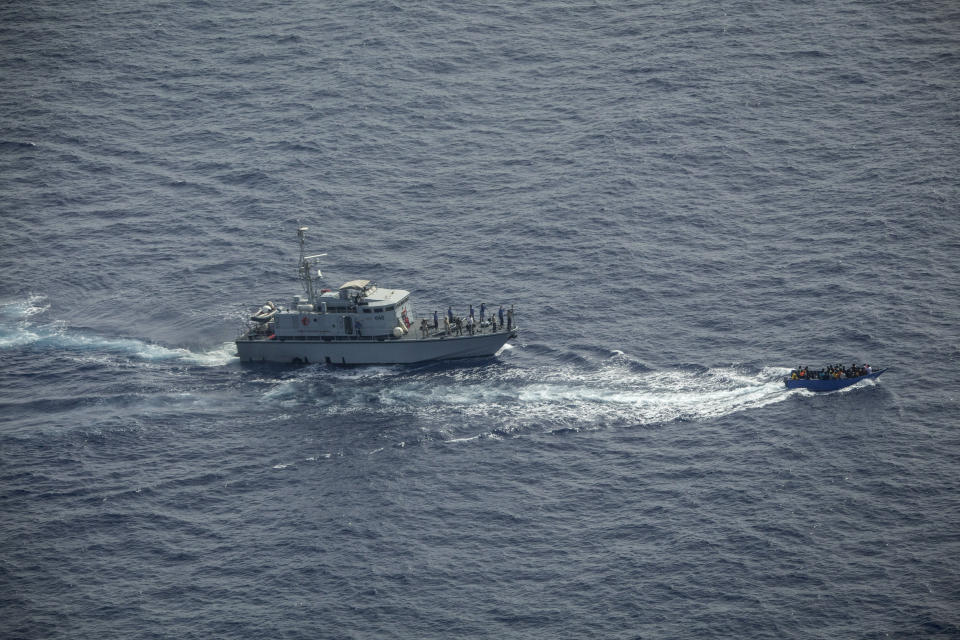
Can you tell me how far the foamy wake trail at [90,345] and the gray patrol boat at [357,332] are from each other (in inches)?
210

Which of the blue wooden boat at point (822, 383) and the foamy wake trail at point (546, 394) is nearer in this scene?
the foamy wake trail at point (546, 394)

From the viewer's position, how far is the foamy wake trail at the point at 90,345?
186m

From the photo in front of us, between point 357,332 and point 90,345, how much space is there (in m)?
37.8

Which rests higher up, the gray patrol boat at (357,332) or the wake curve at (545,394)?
the gray patrol boat at (357,332)

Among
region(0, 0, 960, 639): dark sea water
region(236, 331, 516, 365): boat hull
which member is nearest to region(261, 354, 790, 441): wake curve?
region(0, 0, 960, 639): dark sea water

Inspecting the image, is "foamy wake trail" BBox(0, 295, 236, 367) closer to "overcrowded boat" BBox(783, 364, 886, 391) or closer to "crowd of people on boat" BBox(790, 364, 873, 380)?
"overcrowded boat" BBox(783, 364, 886, 391)

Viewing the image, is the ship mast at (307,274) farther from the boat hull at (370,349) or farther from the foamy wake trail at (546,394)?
the foamy wake trail at (546,394)

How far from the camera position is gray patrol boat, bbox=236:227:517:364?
183250 mm

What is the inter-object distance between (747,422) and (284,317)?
64.6 m

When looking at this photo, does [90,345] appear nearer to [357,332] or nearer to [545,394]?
[357,332]

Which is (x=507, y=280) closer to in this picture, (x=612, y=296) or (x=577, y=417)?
(x=612, y=296)

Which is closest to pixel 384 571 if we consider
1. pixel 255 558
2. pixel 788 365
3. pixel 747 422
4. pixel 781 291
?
pixel 255 558

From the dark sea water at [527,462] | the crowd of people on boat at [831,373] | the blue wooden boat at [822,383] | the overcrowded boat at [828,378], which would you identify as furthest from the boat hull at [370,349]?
the crowd of people on boat at [831,373]

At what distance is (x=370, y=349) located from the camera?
185125mm
